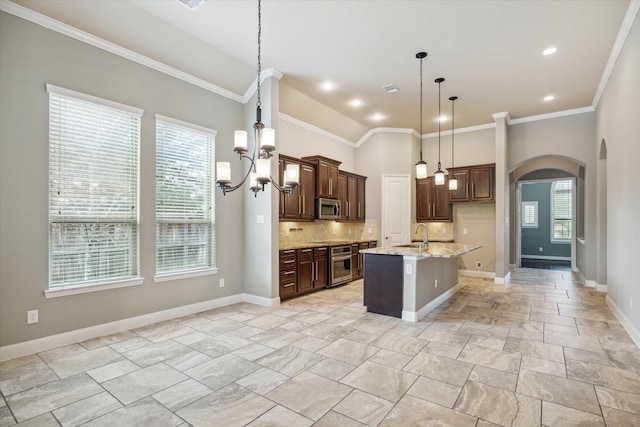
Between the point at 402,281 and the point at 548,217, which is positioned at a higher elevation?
the point at 548,217

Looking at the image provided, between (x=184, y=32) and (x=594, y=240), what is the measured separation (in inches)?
312

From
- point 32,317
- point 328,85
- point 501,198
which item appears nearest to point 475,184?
point 501,198

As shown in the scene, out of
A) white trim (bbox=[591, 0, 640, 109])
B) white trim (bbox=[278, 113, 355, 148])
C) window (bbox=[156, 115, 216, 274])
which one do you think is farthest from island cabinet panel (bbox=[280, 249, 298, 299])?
white trim (bbox=[591, 0, 640, 109])

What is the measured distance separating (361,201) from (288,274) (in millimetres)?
3276

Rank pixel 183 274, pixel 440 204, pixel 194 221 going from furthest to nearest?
pixel 440 204, pixel 194 221, pixel 183 274

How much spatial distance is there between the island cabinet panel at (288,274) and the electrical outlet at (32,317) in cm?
299

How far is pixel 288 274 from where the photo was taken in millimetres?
5398

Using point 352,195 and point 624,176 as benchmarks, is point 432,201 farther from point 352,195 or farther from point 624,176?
point 624,176

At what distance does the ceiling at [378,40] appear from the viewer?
348 centimetres

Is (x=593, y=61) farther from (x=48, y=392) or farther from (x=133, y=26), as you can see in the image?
(x=48, y=392)

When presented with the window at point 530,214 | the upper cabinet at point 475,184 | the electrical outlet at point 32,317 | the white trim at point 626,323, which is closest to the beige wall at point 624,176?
the white trim at point 626,323

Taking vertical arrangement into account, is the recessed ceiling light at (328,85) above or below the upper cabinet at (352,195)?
above

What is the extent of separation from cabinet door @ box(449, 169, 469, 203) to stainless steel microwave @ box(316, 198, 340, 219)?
2908 mm

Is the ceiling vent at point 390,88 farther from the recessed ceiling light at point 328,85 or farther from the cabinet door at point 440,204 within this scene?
the cabinet door at point 440,204
